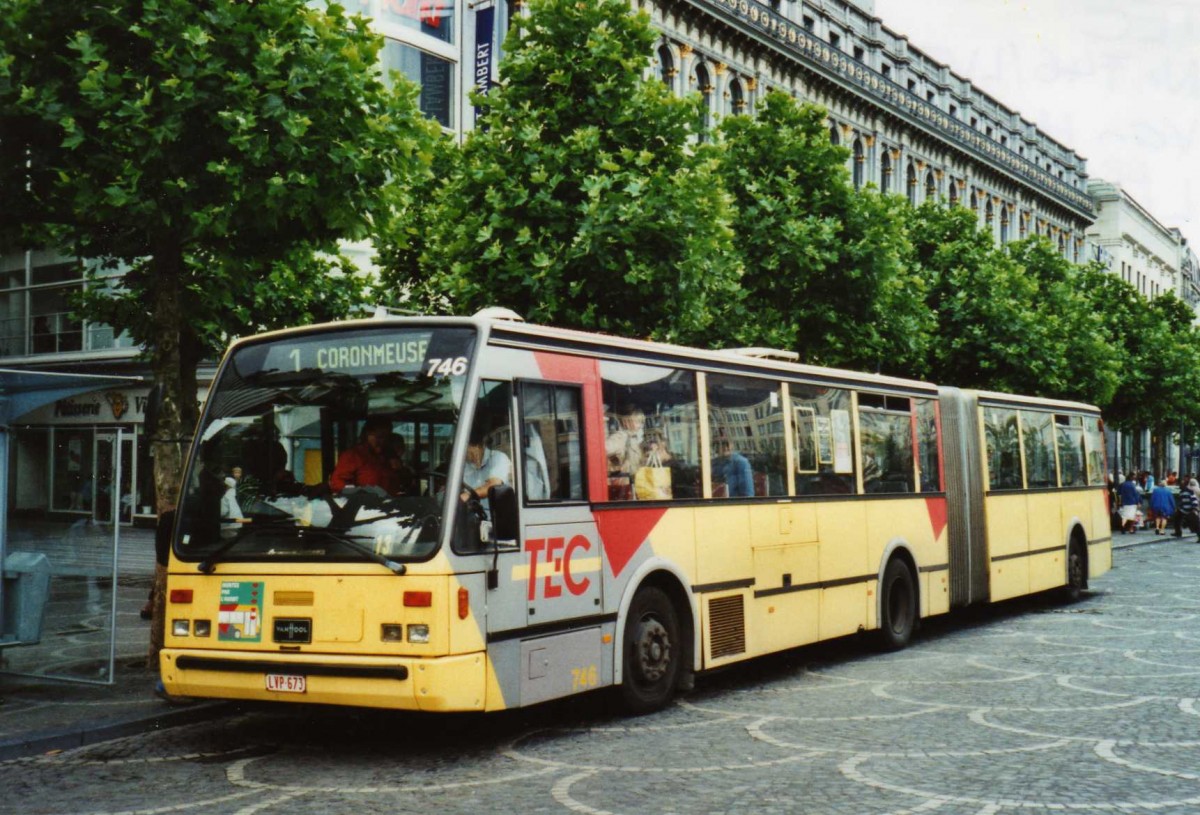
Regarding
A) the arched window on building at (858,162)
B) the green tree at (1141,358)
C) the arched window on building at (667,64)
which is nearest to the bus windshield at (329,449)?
the arched window on building at (667,64)

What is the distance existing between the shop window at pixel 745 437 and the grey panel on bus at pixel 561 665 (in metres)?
2.11

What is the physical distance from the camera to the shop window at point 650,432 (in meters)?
9.70

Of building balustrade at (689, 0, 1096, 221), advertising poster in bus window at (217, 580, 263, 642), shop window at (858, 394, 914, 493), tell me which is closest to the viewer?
advertising poster in bus window at (217, 580, 263, 642)

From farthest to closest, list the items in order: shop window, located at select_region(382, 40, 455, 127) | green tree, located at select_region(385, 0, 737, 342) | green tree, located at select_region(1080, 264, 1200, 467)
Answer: green tree, located at select_region(1080, 264, 1200, 467) → shop window, located at select_region(382, 40, 455, 127) → green tree, located at select_region(385, 0, 737, 342)

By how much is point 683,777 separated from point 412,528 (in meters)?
2.08

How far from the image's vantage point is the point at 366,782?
754 centimetres

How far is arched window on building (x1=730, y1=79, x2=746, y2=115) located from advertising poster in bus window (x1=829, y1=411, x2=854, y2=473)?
3114cm

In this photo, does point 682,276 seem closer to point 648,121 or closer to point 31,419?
point 648,121

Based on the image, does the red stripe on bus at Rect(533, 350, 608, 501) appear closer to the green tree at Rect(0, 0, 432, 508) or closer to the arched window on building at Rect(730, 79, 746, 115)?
the green tree at Rect(0, 0, 432, 508)

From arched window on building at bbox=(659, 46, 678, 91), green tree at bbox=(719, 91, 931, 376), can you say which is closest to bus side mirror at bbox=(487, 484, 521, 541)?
green tree at bbox=(719, 91, 931, 376)

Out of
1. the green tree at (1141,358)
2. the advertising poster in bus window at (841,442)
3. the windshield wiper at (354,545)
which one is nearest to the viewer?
the windshield wiper at (354,545)

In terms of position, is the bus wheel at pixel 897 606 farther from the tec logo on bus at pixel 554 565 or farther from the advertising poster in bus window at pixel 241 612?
the advertising poster in bus window at pixel 241 612

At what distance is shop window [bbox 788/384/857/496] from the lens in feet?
40.2

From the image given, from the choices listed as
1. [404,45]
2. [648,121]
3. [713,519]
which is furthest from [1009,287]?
[713,519]
